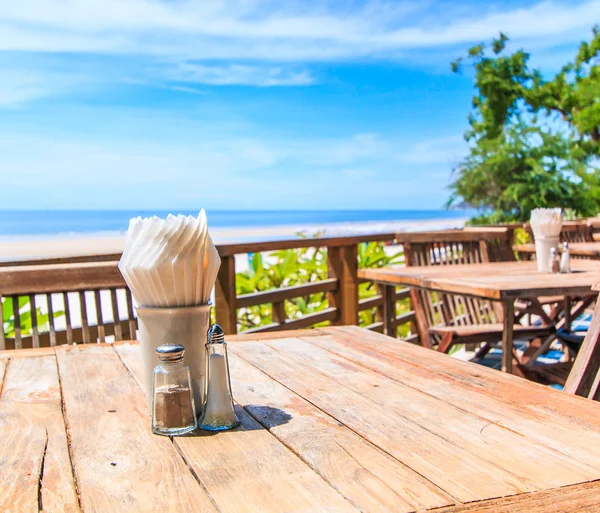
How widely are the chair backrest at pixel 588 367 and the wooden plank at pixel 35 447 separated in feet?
3.46

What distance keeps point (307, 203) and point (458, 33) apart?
7667cm

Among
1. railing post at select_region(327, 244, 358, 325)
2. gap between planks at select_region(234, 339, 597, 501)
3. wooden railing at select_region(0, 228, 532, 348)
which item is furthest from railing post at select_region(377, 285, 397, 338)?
gap between planks at select_region(234, 339, 597, 501)

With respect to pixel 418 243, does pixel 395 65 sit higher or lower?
higher

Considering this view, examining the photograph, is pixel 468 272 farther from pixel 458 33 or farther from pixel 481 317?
pixel 458 33

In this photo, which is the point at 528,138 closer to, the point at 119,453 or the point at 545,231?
the point at 545,231

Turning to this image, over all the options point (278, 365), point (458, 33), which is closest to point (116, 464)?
point (278, 365)

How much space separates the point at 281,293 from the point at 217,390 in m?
2.77

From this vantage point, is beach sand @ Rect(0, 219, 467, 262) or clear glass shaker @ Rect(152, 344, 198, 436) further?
beach sand @ Rect(0, 219, 467, 262)

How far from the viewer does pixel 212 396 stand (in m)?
1.01

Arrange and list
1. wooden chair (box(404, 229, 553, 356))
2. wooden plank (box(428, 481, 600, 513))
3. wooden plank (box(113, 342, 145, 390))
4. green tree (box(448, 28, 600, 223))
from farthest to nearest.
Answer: green tree (box(448, 28, 600, 223)) → wooden chair (box(404, 229, 553, 356)) → wooden plank (box(113, 342, 145, 390)) → wooden plank (box(428, 481, 600, 513))

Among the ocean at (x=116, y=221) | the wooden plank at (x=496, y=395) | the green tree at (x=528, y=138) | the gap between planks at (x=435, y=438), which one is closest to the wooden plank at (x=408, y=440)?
the gap between planks at (x=435, y=438)

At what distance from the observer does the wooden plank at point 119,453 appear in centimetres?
74

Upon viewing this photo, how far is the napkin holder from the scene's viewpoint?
3.33 feet

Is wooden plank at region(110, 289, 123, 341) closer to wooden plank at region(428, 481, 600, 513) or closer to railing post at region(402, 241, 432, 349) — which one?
wooden plank at region(428, 481, 600, 513)
